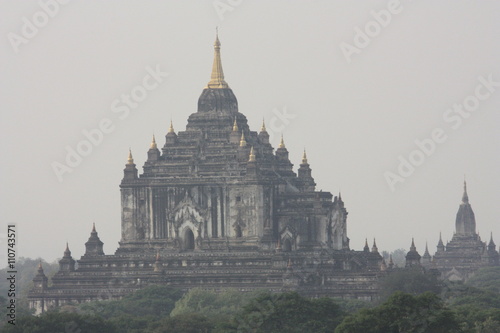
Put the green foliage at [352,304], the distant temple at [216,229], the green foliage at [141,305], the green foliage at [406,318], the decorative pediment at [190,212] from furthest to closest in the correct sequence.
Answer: the decorative pediment at [190,212] → the distant temple at [216,229] → the green foliage at [141,305] → the green foliage at [352,304] → the green foliage at [406,318]

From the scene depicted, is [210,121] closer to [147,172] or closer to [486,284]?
[147,172]

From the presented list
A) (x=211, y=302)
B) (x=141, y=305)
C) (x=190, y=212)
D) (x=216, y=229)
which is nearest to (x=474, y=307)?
(x=211, y=302)

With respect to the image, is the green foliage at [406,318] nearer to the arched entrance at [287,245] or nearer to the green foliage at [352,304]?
the green foliage at [352,304]

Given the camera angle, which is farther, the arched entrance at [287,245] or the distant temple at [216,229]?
the arched entrance at [287,245]

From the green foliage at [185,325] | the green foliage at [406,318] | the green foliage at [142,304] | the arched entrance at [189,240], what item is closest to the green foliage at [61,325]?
the green foliage at [185,325]

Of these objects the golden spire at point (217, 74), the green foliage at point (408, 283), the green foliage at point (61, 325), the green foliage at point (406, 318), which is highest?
the golden spire at point (217, 74)

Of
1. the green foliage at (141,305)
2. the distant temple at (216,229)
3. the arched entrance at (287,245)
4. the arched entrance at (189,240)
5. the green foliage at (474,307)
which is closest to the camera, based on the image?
the green foliage at (474,307)

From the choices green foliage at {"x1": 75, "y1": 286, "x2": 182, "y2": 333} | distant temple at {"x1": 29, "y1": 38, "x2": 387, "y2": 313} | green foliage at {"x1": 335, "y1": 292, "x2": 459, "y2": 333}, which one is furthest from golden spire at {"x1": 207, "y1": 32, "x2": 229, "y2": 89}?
green foliage at {"x1": 335, "y1": 292, "x2": 459, "y2": 333}

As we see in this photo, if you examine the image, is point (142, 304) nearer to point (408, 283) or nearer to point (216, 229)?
point (216, 229)

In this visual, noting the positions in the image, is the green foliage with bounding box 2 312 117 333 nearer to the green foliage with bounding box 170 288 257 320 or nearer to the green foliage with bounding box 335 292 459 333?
the green foliage with bounding box 335 292 459 333

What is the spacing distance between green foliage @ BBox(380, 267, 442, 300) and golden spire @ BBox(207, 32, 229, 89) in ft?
61.8

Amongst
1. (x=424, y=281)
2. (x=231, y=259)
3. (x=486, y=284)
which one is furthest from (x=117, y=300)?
(x=486, y=284)

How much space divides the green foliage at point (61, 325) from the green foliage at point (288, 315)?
676 cm

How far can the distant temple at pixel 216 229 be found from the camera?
139 metres
